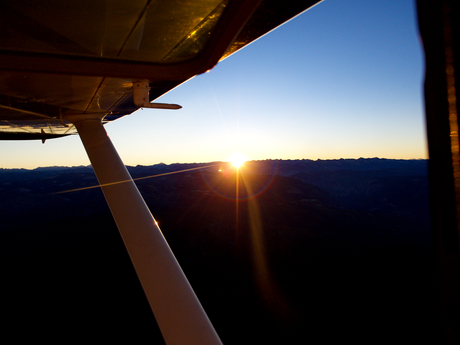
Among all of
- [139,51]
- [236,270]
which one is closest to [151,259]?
[139,51]

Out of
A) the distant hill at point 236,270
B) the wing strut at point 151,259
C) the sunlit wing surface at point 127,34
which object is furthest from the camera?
the distant hill at point 236,270

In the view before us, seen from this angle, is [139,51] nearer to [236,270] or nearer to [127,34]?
[127,34]

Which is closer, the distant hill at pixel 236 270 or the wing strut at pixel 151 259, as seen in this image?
the wing strut at pixel 151 259

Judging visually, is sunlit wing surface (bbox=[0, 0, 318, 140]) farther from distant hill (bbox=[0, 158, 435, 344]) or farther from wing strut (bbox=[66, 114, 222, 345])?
distant hill (bbox=[0, 158, 435, 344])

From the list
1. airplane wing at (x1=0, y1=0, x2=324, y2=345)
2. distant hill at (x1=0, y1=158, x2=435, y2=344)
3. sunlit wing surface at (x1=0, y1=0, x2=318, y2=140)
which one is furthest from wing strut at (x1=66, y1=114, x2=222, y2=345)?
distant hill at (x1=0, y1=158, x2=435, y2=344)

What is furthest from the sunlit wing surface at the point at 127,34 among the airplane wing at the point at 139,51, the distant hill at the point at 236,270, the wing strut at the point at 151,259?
the distant hill at the point at 236,270

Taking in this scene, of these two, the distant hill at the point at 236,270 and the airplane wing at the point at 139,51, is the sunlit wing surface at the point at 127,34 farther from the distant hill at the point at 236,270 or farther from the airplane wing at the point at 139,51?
the distant hill at the point at 236,270
